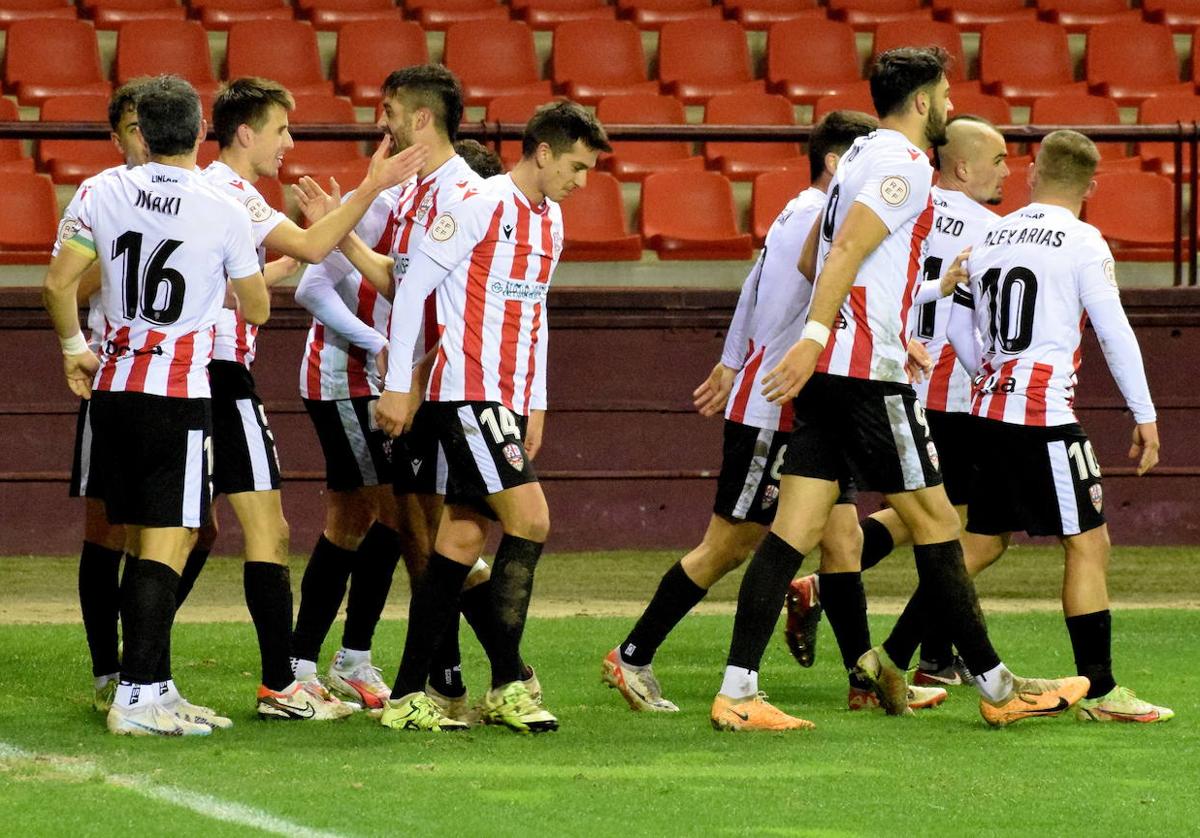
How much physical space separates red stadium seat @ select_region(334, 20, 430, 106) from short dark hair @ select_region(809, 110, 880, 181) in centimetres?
732

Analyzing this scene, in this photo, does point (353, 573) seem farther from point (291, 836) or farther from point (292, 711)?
point (291, 836)

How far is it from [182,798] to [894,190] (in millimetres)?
2604

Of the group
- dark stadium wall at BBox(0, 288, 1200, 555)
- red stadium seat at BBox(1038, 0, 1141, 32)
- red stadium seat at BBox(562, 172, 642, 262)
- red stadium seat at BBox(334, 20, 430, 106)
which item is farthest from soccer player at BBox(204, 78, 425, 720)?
red stadium seat at BBox(1038, 0, 1141, 32)

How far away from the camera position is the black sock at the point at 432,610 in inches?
228

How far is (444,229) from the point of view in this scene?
570 cm

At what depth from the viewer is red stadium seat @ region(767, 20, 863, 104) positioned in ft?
45.6

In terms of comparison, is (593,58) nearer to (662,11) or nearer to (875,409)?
(662,11)

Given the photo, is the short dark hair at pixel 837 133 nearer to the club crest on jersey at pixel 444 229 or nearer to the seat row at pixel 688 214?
the club crest on jersey at pixel 444 229

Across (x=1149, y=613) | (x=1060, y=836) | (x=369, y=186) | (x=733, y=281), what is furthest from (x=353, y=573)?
(x=733, y=281)

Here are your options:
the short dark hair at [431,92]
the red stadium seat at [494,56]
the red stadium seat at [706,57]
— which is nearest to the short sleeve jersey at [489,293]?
the short dark hair at [431,92]

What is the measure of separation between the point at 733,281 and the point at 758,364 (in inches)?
209

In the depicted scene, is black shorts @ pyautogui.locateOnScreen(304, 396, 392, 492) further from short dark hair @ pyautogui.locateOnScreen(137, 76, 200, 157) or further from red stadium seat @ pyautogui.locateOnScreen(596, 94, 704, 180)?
red stadium seat @ pyautogui.locateOnScreen(596, 94, 704, 180)

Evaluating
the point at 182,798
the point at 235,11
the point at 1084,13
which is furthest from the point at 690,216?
the point at 182,798

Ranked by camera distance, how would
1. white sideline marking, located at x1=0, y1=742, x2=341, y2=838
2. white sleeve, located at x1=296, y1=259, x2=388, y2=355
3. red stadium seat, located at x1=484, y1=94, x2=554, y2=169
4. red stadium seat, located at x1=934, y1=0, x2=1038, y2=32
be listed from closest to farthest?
1. white sideline marking, located at x1=0, y1=742, x2=341, y2=838
2. white sleeve, located at x1=296, y1=259, x2=388, y2=355
3. red stadium seat, located at x1=484, y1=94, x2=554, y2=169
4. red stadium seat, located at x1=934, y1=0, x2=1038, y2=32
